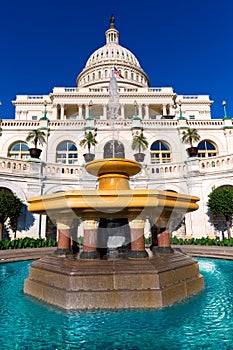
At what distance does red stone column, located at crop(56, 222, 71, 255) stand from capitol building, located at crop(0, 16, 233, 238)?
2119 millimetres

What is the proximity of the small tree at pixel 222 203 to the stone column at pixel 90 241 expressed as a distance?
1428 cm

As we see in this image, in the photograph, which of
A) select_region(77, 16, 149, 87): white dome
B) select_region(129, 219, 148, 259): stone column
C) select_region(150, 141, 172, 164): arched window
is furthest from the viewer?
select_region(77, 16, 149, 87): white dome

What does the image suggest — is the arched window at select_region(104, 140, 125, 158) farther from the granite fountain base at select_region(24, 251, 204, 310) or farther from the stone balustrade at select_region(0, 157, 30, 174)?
the stone balustrade at select_region(0, 157, 30, 174)

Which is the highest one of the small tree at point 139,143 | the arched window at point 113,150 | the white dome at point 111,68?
the white dome at point 111,68

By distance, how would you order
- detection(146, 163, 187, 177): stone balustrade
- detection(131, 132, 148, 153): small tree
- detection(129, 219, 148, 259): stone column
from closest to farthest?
detection(129, 219, 148, 259): stone column < detection(146, 163, 187, 177): stone balustrade < detection(131, 132, 148, 153): small tree

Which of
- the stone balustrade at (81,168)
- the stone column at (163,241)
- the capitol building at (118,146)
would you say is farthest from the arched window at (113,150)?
the stone balustrade at (81,168)

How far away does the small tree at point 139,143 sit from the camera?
95.3ft

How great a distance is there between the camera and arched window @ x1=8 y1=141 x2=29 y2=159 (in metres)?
34.4

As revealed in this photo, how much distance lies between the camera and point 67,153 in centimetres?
3347

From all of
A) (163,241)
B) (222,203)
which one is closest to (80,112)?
(222,203)

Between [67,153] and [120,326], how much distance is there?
29796 mm

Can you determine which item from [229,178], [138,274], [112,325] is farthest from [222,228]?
[112,325]

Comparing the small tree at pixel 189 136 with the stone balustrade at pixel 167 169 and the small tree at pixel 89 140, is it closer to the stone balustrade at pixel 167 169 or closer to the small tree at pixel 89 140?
the stone balustrade at pixel 167 169

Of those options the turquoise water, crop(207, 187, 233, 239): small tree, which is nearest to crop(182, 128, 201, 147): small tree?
crop(207, 187, 233, 239): small tree
